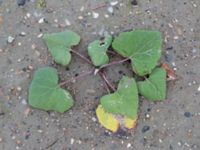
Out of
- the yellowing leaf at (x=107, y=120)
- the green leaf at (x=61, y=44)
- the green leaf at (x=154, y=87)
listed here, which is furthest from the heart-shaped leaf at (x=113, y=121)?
the green leaf at (x=61, y=44)

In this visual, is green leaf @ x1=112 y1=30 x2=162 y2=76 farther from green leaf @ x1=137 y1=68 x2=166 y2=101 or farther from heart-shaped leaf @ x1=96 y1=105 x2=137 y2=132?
heart-shaped leaf @ x1=96 y1=105 x2=137 y2=132

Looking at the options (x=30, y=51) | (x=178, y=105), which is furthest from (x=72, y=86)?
(x=178, y=105)

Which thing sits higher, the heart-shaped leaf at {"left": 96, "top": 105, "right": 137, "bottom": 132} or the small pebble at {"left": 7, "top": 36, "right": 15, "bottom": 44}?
the small pebble at {"left": 7, "top": 36, "right": 15, "bottom": 44}

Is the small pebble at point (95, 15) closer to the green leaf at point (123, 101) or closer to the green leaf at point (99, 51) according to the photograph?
the green leaf at point (99, 51)

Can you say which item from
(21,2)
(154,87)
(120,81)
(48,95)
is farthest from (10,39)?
(154,87)

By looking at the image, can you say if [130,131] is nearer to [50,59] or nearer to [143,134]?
[143,134]

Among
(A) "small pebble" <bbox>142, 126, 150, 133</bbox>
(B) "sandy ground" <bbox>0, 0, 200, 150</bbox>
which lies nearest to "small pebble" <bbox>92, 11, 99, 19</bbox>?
(B) "sandy ground" <bbox>0, 0, 200, 150</bbox>

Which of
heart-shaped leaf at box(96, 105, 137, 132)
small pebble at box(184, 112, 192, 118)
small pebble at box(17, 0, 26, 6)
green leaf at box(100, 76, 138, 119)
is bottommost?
small pebble at box(184, 112, 192, 118)

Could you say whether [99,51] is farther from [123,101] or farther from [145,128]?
[145,128]
